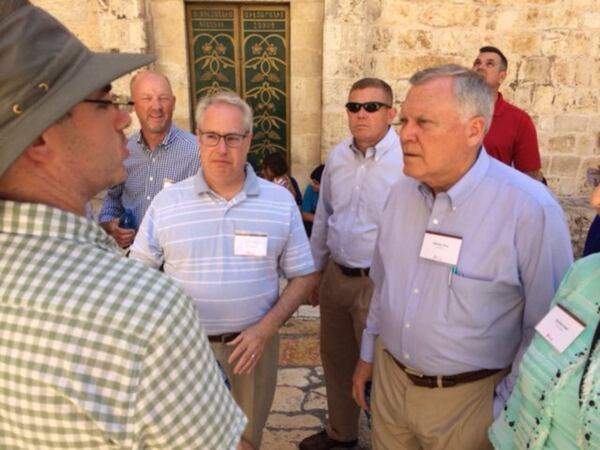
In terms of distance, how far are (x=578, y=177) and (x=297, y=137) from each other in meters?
3.54

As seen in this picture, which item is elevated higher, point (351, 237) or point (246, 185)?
point (246, 185)

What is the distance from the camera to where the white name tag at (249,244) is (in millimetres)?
2117

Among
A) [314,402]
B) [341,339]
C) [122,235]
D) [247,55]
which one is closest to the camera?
[122,235]

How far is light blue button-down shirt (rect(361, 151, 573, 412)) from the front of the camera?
5.55 feet

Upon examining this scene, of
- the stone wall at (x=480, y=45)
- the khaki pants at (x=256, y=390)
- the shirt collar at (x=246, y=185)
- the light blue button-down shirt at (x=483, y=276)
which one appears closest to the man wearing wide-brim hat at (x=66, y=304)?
the light blue button-down shirt at (x=483, y=276)

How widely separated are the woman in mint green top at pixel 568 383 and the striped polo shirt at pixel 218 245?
1129 mm

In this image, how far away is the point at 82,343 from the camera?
0.80 meters

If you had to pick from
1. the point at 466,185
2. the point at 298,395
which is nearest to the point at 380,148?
the point at 466,185

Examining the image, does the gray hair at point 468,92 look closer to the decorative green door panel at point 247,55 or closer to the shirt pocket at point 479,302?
the shirt pocket at point 479,302

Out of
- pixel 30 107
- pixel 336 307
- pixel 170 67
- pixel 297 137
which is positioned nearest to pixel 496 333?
pixel 336 307

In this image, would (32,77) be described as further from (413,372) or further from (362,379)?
(362,379)

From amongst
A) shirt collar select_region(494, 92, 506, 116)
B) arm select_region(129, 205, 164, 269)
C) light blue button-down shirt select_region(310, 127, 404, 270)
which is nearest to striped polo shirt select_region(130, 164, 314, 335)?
arm select_region(129, 205, 164, 269)

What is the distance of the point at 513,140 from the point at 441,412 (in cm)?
Answer: 276

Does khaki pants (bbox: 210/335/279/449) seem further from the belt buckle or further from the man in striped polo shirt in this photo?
the belt buckle
